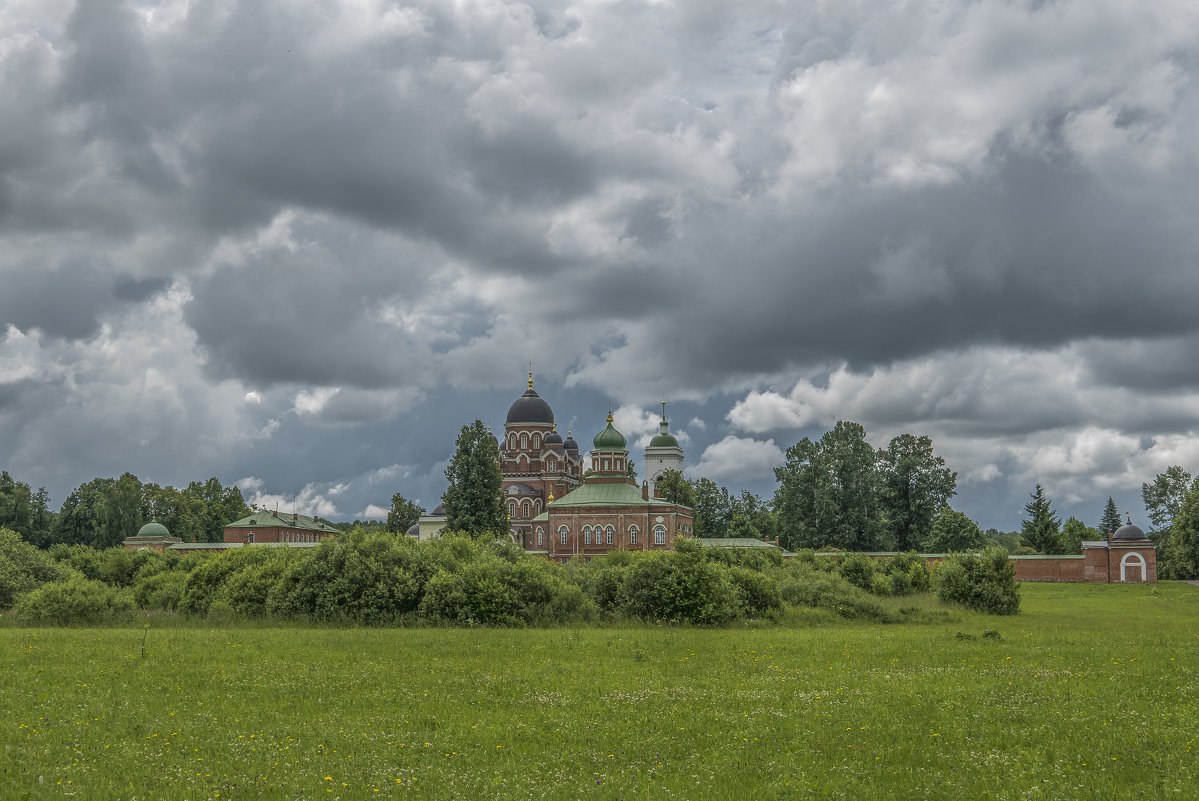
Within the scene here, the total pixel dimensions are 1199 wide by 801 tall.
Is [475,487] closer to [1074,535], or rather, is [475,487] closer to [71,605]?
[71,605]

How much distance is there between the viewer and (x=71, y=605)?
1145 inches

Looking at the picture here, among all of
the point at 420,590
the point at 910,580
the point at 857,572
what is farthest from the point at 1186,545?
the point at 420,590

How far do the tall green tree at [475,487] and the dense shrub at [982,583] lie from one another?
34.1m

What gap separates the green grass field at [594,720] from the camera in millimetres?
10898

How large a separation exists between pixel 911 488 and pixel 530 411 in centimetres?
3662

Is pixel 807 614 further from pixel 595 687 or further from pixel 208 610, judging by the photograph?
pixel 208 610

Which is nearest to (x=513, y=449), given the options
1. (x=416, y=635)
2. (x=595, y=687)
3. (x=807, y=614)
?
(x=807, y=614)

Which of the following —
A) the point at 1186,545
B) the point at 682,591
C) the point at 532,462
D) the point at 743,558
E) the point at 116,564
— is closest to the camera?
the point at 682,591

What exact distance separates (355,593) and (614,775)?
64.2ft

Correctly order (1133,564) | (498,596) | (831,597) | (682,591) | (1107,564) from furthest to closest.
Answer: (1107,564)
(1133,564)
(831,597)
(682,591)
(498,596)

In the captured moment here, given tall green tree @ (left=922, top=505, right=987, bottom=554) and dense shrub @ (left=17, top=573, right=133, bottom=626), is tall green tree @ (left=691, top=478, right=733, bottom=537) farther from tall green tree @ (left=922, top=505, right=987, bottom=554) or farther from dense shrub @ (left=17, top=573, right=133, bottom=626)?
dense shrub @ (left=17, top=573, right=133, bottom=626)

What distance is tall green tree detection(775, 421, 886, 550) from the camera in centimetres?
8025

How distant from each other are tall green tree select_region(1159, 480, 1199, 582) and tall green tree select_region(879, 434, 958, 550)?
55.7 ft

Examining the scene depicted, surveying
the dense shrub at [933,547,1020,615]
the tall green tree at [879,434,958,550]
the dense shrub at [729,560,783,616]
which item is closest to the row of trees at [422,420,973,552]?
the tall green tree at [879,434,958,550]
